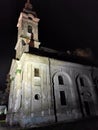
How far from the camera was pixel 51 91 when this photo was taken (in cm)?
1894

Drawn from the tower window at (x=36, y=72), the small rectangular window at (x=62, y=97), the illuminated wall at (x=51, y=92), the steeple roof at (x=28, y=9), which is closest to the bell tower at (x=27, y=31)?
the steeple roof at (x=28, y=9)

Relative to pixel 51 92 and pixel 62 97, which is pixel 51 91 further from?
pixel 62 97

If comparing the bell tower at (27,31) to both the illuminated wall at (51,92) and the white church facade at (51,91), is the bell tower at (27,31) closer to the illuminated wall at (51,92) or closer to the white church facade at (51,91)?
the white church facade at (51,91)

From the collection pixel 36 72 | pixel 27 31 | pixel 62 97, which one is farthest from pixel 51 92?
pixel 27 31

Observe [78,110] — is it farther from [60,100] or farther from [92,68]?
[92,68]

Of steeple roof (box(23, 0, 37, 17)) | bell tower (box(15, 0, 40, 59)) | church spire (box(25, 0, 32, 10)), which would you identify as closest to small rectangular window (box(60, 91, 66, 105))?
bell tower (box(15, 0, 40, 59))

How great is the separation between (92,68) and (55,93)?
9.65 metres

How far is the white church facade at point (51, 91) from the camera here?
16.9 m

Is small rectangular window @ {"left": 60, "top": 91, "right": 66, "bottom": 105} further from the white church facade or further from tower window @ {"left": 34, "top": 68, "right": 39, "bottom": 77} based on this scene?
tower window @ {"left": 34, "top": 68, "right": 39, "bottom": 77}

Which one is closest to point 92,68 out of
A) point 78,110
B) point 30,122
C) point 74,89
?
point 74,89

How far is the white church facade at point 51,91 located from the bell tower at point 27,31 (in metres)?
6.59

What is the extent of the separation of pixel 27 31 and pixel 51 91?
16.7m

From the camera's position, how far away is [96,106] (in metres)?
21.6

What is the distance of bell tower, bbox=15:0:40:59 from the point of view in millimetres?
28250
